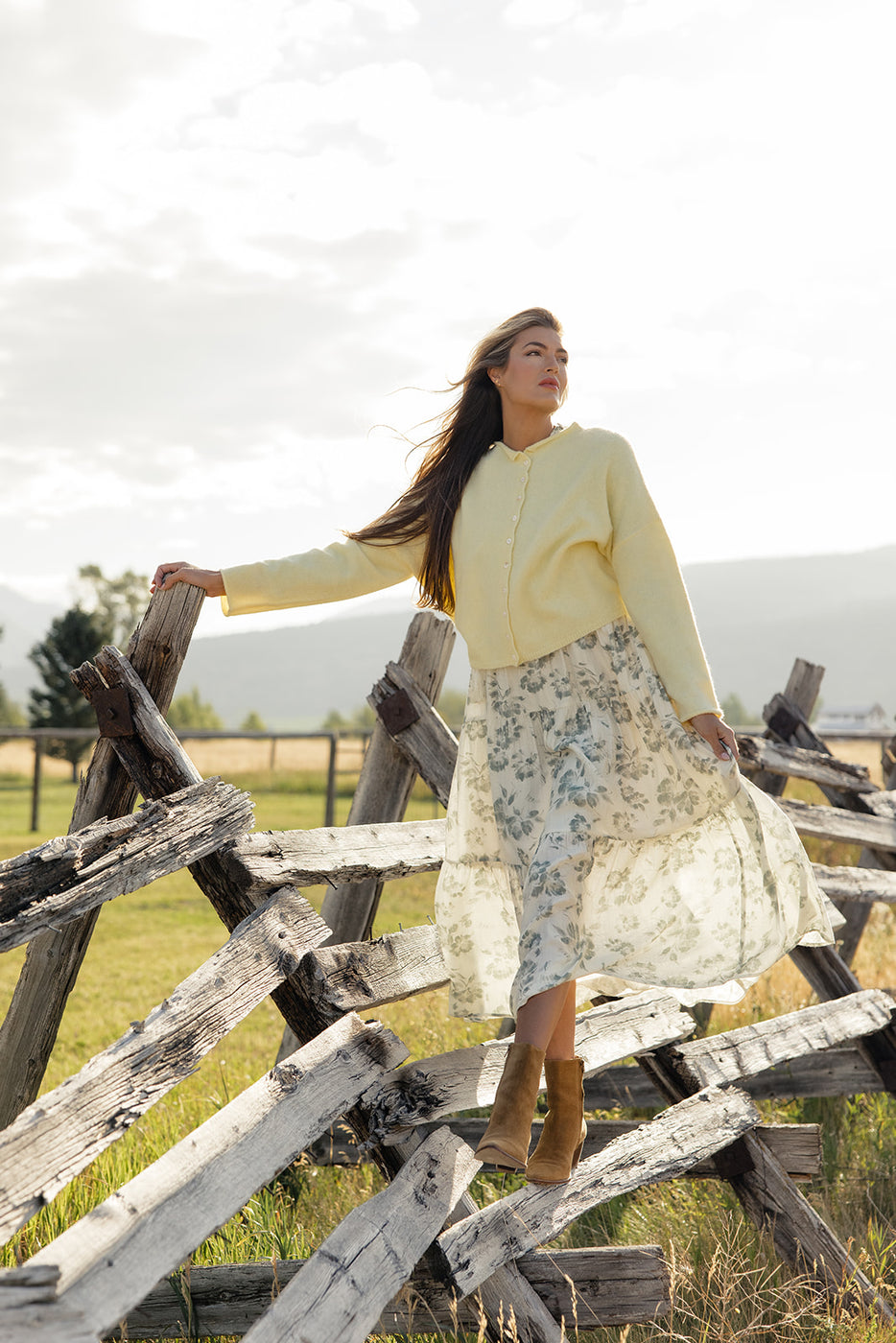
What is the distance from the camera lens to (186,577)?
9.23 ft

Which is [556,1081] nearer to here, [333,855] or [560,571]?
[333,855]

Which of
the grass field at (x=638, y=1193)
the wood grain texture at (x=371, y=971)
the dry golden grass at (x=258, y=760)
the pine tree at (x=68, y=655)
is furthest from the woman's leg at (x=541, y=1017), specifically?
the pine tree at (x=68, y=655)

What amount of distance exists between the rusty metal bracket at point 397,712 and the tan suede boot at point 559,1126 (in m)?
1.38

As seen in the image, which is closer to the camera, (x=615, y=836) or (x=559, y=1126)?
(x=559, y=1126)

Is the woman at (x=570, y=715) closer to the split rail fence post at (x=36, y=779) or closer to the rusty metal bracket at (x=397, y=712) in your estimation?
the rusty metal bracket at (x=397, y=712)

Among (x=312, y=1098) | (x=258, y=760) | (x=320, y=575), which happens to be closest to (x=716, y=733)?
(x=320, y=575)

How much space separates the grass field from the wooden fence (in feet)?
0.55

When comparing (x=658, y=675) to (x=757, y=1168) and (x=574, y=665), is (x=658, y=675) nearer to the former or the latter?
(x=574, y=665)

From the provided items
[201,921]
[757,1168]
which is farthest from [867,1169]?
[201,921]

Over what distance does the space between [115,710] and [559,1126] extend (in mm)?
1398

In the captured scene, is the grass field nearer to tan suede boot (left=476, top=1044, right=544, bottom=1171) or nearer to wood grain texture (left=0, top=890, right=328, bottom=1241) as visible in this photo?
tan suede boot (left=476, top=1044, right=544, bottom=1171)

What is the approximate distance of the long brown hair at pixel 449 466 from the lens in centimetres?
316

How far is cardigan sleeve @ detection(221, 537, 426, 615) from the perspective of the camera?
298cm

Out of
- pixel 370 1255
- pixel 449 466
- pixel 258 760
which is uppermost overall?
pixel 449 466
